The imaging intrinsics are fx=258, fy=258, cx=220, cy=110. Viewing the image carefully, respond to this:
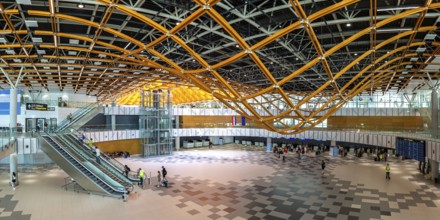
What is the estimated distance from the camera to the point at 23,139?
24953 mm

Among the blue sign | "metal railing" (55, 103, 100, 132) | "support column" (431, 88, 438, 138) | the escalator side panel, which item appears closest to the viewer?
the escalator side panel

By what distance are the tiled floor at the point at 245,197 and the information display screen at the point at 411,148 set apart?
3.00 m

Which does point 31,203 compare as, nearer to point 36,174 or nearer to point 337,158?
point 36,174

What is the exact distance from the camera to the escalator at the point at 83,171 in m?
23.5

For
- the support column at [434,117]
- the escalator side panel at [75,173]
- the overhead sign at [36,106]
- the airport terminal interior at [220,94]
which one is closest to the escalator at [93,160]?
the airport terminal interior at [220,94]

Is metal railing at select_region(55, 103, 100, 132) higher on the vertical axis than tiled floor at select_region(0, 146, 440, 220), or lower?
higher

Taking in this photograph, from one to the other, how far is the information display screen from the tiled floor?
3.00 m

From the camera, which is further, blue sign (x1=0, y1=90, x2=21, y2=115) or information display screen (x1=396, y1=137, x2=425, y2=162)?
blue sign (x1=0, y1=90, x2=21, y2=115)

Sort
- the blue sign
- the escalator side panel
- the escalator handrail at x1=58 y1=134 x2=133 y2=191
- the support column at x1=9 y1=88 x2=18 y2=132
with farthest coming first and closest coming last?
1. the blue sign
2. the support column at x1=9 y1=88 x2=18 y2=132
3. the escalator handrail at x1=58 y1=134 x2=133 y2=191
4. the escalator side panel

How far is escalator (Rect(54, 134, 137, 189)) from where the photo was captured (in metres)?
26.1

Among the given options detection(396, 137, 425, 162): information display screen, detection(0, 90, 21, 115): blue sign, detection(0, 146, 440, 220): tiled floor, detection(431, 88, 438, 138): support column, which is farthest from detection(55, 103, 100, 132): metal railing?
detection(431, 88, 438, 138): support column

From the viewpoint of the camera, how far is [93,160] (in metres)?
27.4

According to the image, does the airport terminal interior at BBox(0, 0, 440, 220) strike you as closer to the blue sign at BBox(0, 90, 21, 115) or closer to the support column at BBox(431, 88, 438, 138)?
the support column at BBox(431, 88, 438, 138)

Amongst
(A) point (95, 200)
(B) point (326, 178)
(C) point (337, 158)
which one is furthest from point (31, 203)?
(C) point (337, 158)
